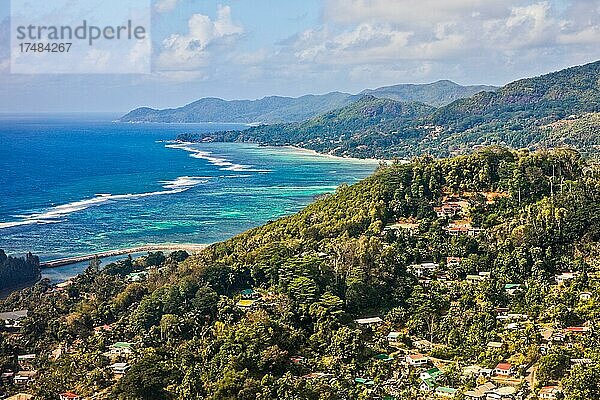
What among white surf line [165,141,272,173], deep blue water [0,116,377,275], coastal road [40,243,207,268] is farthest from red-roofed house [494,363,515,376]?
white surf line [165,141,272,173]

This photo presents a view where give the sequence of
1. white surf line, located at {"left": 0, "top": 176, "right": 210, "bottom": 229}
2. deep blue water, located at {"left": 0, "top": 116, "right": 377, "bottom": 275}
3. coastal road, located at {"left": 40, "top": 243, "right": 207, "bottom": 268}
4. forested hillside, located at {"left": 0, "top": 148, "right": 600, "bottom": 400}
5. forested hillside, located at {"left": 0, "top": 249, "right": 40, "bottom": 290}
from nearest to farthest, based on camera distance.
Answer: forested hillside, located at {"left": 0, "top": 148, "right": 600, "bottom": 400} → forested hillside, located at {"left": 0, "top": 249, "right": 40, "bottom": 290} → coastal road, located at {"left": 40, "top": 243, "right": 207, "bottom": 268} → deep blue water, located at {"left": 0, "top": 116, "right": 377, "bottom": 275} → white surf line, located at {"left": 0, "top": 176, "right": 210, "bottom": 229}

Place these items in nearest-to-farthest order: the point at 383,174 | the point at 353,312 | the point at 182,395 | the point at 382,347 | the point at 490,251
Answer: the point at 182,395 < the point at 382,347 < the point at 353,312 < the point at 490,251 < the point at 383,174

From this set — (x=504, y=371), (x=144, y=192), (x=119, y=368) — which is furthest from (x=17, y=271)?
(x=144, y=192)

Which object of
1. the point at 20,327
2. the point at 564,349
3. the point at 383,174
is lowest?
the point at 20,327

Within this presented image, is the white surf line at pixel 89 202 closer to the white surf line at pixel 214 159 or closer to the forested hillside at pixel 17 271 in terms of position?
the white surf line at pixel 214 159

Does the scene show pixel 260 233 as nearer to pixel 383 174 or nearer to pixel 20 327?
pixel 383 174

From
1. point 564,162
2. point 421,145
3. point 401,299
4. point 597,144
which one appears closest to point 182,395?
point 401,299

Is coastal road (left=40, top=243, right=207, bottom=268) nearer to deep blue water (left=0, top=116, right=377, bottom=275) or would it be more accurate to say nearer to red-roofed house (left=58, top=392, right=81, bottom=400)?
deep blue water (left=0, top=116, right=377, bottom=275)
